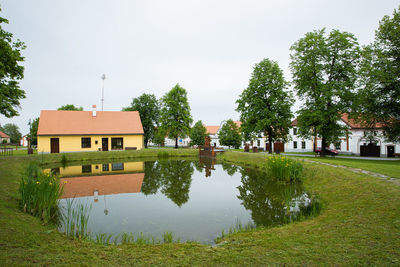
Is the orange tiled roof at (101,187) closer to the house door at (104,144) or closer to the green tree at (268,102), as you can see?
the green tree at (268,102)

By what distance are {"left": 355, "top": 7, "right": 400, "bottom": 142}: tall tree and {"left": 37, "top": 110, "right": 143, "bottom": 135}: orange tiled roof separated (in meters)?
25.4

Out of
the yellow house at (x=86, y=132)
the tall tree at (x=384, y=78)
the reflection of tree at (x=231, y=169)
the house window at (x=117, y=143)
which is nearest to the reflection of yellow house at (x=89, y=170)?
the reflection of tree at (x=231, y=169)

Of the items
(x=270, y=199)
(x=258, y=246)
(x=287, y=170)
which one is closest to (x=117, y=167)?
(x=287, y=170)

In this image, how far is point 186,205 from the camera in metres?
7.52

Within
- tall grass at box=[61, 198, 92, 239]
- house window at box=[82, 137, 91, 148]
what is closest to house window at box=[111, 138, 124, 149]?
house window at box=[82, 137, 91, 148]

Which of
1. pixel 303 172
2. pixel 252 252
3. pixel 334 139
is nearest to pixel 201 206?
pixel 252 252

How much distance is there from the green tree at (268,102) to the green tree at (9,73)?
68.7 feet

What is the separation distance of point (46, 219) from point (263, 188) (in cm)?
797

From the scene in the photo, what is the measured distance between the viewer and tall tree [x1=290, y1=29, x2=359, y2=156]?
64.7 feet

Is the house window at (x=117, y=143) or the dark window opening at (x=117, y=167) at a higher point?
the house window at (x=117, y=143)

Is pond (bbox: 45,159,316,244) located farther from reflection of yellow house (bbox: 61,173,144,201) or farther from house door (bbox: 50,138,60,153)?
house door (bbox: 50,138,60,153)

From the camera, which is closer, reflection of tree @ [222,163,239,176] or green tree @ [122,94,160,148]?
reflection of tree @ [222,163,239,176]

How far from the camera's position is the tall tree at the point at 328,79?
19734mm

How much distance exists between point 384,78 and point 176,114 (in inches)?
1094
